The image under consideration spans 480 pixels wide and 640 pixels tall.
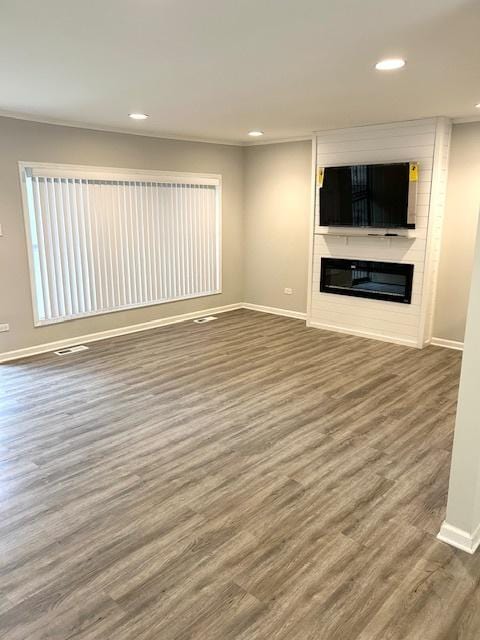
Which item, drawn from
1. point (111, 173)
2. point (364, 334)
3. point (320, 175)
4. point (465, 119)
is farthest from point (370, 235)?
point (111, 173)

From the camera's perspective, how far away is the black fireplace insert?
555 centimetres

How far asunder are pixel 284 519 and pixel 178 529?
57cm

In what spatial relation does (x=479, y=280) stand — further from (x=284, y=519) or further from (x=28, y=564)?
(x=28, y=564)

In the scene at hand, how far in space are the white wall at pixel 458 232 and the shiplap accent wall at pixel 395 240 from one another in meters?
0.10

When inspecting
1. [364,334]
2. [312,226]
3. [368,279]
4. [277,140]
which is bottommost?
[364,334]

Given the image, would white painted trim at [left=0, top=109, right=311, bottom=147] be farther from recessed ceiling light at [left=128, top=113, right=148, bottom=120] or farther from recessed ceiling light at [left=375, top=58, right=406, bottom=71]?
recessed ceiling light at [left=375, top=58, right=406, bottom=71]

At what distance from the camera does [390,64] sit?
9.79 feet

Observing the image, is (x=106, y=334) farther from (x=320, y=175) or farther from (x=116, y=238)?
(x=320, y=175)

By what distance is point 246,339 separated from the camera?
19.5 feet

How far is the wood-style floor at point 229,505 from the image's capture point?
6.33ft

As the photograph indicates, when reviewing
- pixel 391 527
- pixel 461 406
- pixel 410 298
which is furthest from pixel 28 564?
pixel 410 298

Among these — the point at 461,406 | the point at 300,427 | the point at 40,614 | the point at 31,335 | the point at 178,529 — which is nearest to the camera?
the point at 40,614

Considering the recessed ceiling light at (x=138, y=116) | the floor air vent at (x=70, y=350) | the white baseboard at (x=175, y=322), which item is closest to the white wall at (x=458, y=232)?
the white baseboard at (x=175, y=322)

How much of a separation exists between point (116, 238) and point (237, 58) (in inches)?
134
